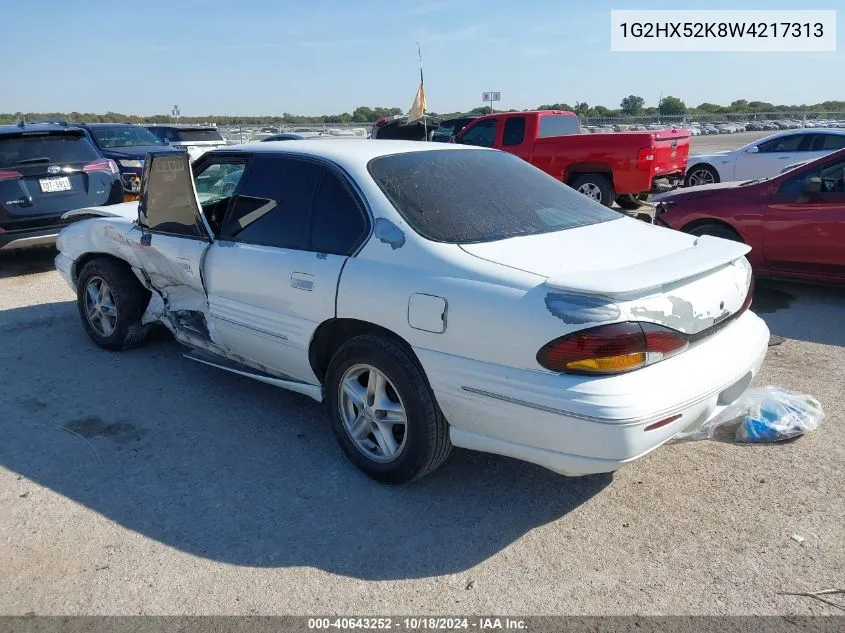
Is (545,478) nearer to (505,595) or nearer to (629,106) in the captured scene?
(505,595)

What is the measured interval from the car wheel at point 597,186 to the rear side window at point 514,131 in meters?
1.48

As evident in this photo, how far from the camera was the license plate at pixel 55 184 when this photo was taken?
8234 millimetres

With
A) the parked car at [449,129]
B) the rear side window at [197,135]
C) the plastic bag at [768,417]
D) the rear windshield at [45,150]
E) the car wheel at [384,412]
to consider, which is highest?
the rear side window at [197,135]

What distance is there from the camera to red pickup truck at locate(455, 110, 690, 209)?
10.7 metres

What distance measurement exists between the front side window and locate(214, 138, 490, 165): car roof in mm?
8629

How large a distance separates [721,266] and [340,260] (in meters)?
1.81

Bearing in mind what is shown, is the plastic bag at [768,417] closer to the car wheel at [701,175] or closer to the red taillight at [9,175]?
the red taillight at [9,175]

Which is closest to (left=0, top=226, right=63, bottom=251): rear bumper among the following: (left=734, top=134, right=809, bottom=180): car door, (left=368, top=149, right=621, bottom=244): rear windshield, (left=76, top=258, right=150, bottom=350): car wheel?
(left=76, top=258, right=150, bottom=350): car wheel

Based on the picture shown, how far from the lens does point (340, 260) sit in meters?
3.51

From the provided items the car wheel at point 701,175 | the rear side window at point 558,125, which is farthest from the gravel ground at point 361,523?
the car wheel at point 701,175

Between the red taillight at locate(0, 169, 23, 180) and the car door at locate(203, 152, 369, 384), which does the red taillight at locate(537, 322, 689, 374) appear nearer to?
the car door at locate(203, 152, 369, 384)

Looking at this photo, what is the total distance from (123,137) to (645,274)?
42.3ft

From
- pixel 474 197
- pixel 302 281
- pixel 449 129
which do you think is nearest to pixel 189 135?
pixel 449 129

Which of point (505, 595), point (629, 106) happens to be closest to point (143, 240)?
point (505, 595)
